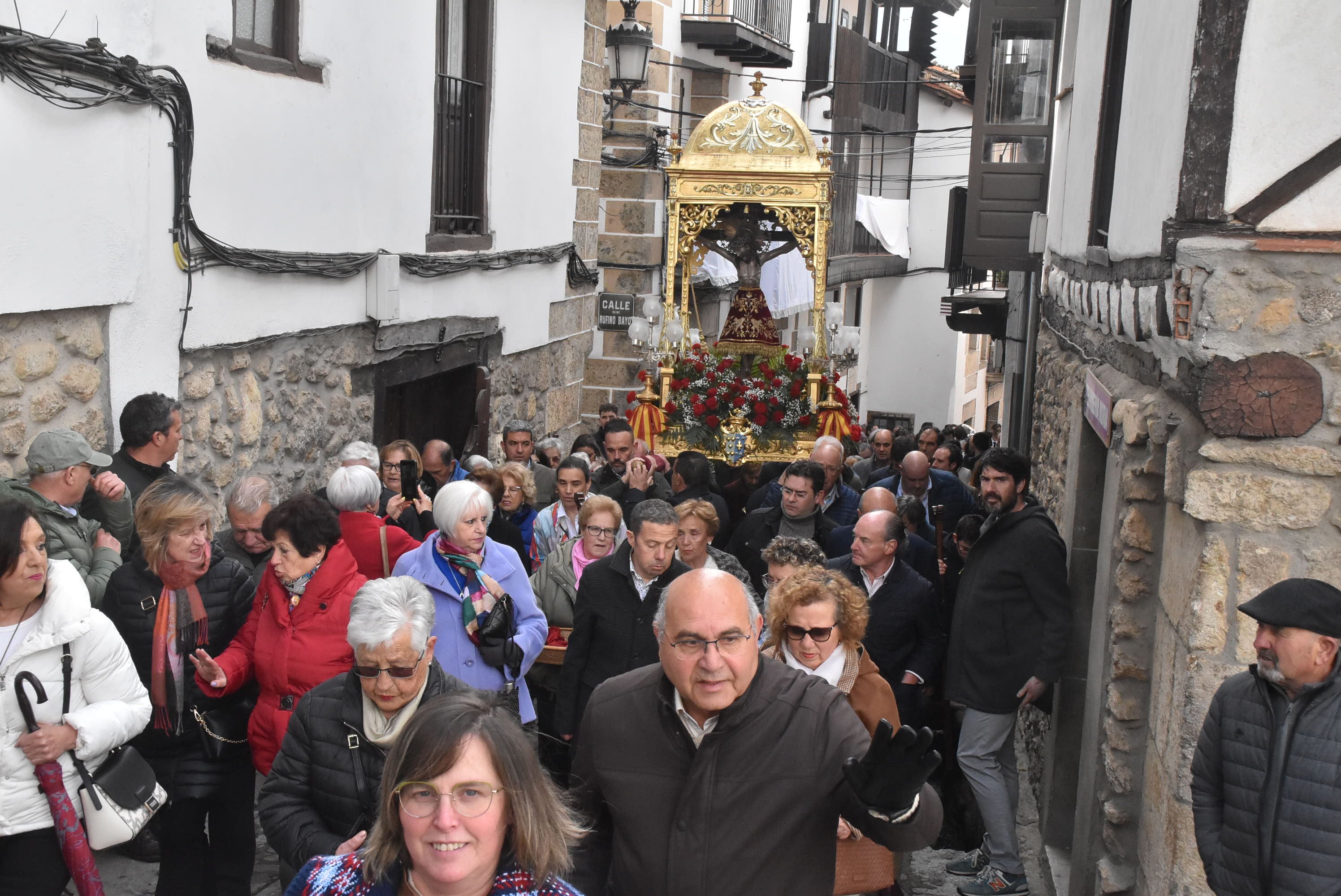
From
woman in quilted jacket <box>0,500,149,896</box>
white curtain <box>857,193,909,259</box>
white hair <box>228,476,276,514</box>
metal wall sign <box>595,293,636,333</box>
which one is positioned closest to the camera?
woman in quilted jacket <box>0,500,149,896</box>

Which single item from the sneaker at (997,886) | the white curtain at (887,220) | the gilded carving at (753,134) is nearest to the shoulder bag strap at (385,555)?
the sneaker at (997,886)

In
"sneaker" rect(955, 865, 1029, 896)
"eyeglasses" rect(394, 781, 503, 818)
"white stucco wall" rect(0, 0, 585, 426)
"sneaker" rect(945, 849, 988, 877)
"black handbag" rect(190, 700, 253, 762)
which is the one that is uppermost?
"white stucco wall" rect(0, 0, 585, 426)

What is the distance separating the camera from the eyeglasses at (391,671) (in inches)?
131

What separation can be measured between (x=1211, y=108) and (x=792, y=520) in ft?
11.5

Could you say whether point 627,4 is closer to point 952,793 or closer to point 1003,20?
point 1003,20

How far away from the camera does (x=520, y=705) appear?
16.1 feet

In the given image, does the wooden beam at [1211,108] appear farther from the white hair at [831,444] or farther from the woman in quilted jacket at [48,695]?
the white hair at [831,444]

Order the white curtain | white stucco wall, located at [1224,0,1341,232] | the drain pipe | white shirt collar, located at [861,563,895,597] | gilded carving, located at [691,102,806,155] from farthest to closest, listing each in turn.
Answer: the white curtain
the drain pipe
gilded carving, located at [691,102,806,155]
white shirt collar, located at [861,563,895,597]
white stucco wall, located at [1224,0,1341,232]

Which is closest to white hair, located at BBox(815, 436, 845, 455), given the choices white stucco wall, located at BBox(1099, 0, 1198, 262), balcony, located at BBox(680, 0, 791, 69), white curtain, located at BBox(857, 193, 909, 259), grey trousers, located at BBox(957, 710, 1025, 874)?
grey trousers, located at BBox(957, 710, 1025, 874)

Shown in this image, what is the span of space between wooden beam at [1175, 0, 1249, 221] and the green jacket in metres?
3.54

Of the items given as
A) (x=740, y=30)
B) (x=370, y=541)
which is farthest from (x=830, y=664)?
(x=740, y=30)

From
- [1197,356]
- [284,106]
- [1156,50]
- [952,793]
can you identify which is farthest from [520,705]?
[284,106]

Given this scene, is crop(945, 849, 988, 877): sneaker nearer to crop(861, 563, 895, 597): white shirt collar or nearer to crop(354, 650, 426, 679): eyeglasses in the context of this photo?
crop(861, 563, 895, 597): white shirt collar

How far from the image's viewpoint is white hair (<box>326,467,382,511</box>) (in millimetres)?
5508
